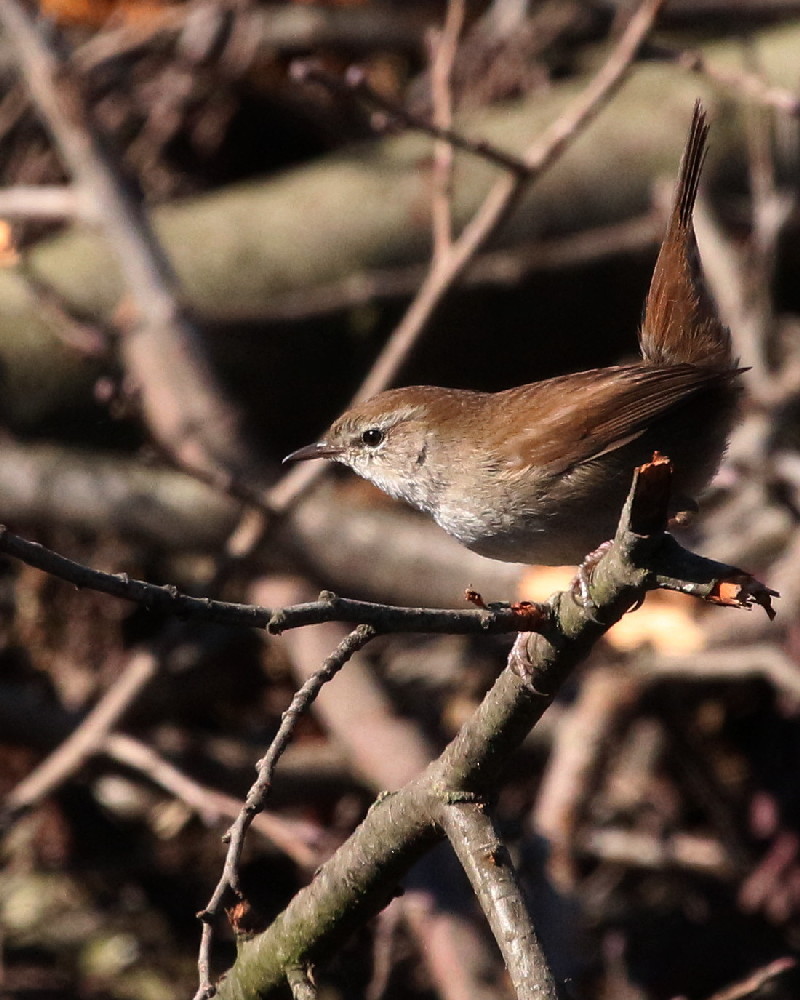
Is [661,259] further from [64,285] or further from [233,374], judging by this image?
[64,285]

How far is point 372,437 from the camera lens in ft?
10.7

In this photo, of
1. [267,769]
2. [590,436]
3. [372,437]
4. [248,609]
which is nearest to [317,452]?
[372,437]

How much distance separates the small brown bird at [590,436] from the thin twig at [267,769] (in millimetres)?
968

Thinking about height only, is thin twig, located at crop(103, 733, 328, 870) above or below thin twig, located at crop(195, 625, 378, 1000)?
above

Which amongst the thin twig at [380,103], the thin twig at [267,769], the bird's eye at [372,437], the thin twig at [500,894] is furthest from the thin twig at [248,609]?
the thin twig at [380,103]

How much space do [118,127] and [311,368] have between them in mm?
1949

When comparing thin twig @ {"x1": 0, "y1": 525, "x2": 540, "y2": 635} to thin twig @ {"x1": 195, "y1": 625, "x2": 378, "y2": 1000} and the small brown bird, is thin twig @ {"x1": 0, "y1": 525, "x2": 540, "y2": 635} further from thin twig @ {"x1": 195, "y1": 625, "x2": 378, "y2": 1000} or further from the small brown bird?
the small brown bird

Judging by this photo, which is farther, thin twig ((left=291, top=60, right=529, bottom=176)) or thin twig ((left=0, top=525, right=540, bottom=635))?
thin twig ((left=291, top=60, right=529, bottom=176))

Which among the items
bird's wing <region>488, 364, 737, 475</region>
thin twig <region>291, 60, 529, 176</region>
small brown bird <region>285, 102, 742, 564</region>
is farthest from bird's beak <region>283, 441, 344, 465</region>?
thin twig <region>291, 60, 529, 176</region>

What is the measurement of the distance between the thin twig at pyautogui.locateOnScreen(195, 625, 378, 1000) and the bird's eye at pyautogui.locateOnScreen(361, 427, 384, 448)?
1368mm

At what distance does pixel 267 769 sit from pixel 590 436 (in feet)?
3.92

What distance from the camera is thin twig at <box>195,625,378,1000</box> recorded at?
178 cm

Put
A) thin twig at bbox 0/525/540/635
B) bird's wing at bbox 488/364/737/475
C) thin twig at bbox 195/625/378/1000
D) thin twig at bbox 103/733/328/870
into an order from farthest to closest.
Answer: thin twig at bbox 103/733/328/870 → bird's wing at bbox 488/364/737/475 → thin twig at bbox 195/625/378/1000 → thin twig at bbox 0/525/540/635

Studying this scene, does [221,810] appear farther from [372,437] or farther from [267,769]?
[267,769]
